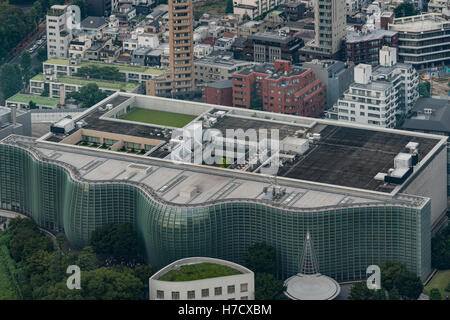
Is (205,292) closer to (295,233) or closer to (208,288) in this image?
(208,288)

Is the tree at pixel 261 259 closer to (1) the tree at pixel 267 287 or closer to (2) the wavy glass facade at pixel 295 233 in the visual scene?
(2) the wavy glass facade at pixel 295 233

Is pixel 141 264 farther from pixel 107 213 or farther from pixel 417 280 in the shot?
pixel 417 280

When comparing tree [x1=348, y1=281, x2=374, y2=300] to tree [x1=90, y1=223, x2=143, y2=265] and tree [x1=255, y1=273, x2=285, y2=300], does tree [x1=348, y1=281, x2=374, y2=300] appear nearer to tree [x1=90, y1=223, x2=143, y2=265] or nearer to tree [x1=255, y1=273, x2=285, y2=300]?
tree [x1=255, y1=273, x2=285, y2=300]

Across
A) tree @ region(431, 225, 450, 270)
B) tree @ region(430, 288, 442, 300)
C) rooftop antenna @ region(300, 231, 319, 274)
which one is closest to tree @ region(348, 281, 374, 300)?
rooftop antenna @ region(300, 231, 319, 274)

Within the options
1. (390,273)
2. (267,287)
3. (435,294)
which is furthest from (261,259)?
(435,294)
